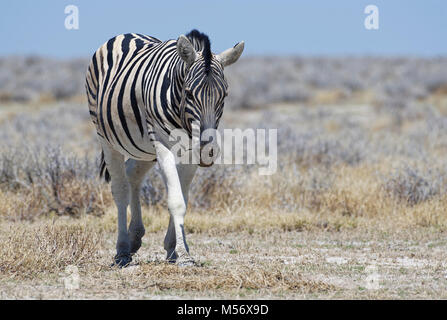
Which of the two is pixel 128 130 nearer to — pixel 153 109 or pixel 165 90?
pixel 153 109

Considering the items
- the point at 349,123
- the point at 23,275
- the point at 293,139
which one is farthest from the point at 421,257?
the point at 349,123

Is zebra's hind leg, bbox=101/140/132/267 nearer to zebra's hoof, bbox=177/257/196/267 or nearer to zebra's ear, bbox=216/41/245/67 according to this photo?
zebra's hoof, bbox=177/257/196/267

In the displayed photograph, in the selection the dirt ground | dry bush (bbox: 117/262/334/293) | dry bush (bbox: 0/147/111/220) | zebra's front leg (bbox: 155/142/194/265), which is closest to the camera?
the dirt ground

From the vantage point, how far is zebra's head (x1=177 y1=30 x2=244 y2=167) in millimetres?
5406

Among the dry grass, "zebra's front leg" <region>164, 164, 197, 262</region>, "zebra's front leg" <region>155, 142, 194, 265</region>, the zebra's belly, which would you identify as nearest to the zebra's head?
"zebra's front leg" <region>155, 142, 194, 265</region>

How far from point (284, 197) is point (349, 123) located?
1071 cm

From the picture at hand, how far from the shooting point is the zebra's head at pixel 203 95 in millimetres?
5406

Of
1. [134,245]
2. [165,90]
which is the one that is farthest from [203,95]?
[134,245]

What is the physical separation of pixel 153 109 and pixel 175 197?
2.76 feet

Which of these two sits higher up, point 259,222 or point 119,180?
point 119,180

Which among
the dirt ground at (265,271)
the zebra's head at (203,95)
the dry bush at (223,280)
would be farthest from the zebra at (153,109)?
the dirt ground at (265,271)

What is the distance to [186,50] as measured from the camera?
571cm

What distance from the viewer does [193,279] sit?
5414 millimetres
